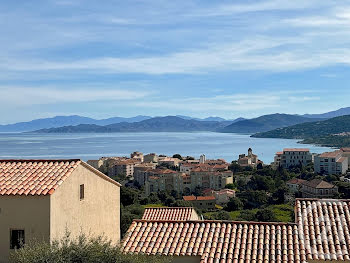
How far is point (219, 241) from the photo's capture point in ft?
28.9

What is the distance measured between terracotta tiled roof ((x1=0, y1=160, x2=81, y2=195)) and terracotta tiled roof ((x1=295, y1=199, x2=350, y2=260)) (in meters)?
5.29

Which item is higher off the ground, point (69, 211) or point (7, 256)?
point (69, 211)

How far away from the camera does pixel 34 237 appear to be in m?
8.52

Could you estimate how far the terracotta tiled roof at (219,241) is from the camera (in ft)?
27.1

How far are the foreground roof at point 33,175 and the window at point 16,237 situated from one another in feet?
2.63

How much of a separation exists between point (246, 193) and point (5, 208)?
57.3m

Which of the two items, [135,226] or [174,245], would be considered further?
[135,226]

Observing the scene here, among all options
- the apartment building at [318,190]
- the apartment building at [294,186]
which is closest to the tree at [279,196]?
the apartment building at [318,190]

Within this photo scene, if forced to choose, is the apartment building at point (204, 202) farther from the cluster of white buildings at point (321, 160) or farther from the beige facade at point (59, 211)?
the beige facade at point (59, 211)

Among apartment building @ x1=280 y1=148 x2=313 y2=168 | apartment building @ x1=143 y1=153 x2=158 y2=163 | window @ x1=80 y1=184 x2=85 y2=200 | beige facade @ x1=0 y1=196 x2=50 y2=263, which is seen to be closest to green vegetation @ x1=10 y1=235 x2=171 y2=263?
beige facade @ x1=0 y1=196 x2=50 y2=263

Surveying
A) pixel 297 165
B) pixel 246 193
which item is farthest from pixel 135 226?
pixel 297 165

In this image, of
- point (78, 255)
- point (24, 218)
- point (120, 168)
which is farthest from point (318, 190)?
point (78, 255)

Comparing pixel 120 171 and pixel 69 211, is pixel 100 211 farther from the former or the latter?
pixel 120 171

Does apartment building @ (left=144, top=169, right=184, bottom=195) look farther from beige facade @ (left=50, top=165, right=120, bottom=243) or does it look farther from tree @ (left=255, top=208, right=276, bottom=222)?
beige facade @ (left=50, top=165, right=120, bottom=243)
